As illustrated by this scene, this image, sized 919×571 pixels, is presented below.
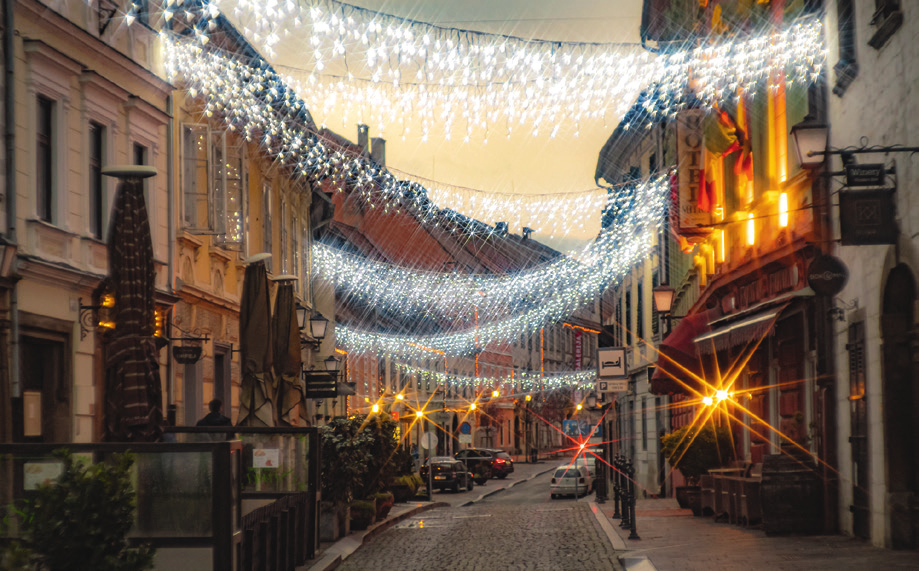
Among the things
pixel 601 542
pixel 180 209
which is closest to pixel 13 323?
pixel 180 209

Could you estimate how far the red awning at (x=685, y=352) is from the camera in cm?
2280

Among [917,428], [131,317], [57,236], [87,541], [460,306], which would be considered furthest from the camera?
[460,306]

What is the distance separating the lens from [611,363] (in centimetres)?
2392

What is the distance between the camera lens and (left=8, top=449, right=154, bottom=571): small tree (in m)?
7.23

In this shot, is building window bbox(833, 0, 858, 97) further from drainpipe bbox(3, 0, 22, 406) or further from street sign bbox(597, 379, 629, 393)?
street sign bbox(597, 379, 629, 393)

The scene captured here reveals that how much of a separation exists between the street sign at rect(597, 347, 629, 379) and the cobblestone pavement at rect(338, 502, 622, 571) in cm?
283

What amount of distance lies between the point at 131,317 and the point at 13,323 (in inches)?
108

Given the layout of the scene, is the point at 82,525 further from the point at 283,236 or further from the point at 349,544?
the point at 283,236

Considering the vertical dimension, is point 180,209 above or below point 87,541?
above

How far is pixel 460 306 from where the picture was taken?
71688 millimetres

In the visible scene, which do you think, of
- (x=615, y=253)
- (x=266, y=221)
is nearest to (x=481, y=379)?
(x=615, y=253)

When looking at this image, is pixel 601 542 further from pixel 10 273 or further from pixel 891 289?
pixel 10 273

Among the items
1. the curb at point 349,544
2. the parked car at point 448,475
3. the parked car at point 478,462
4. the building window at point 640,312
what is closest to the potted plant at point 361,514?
the curb at point 349,544

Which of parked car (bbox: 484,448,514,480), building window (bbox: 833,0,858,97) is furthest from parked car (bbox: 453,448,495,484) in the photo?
building window (bbox: 833,0,858,97)
